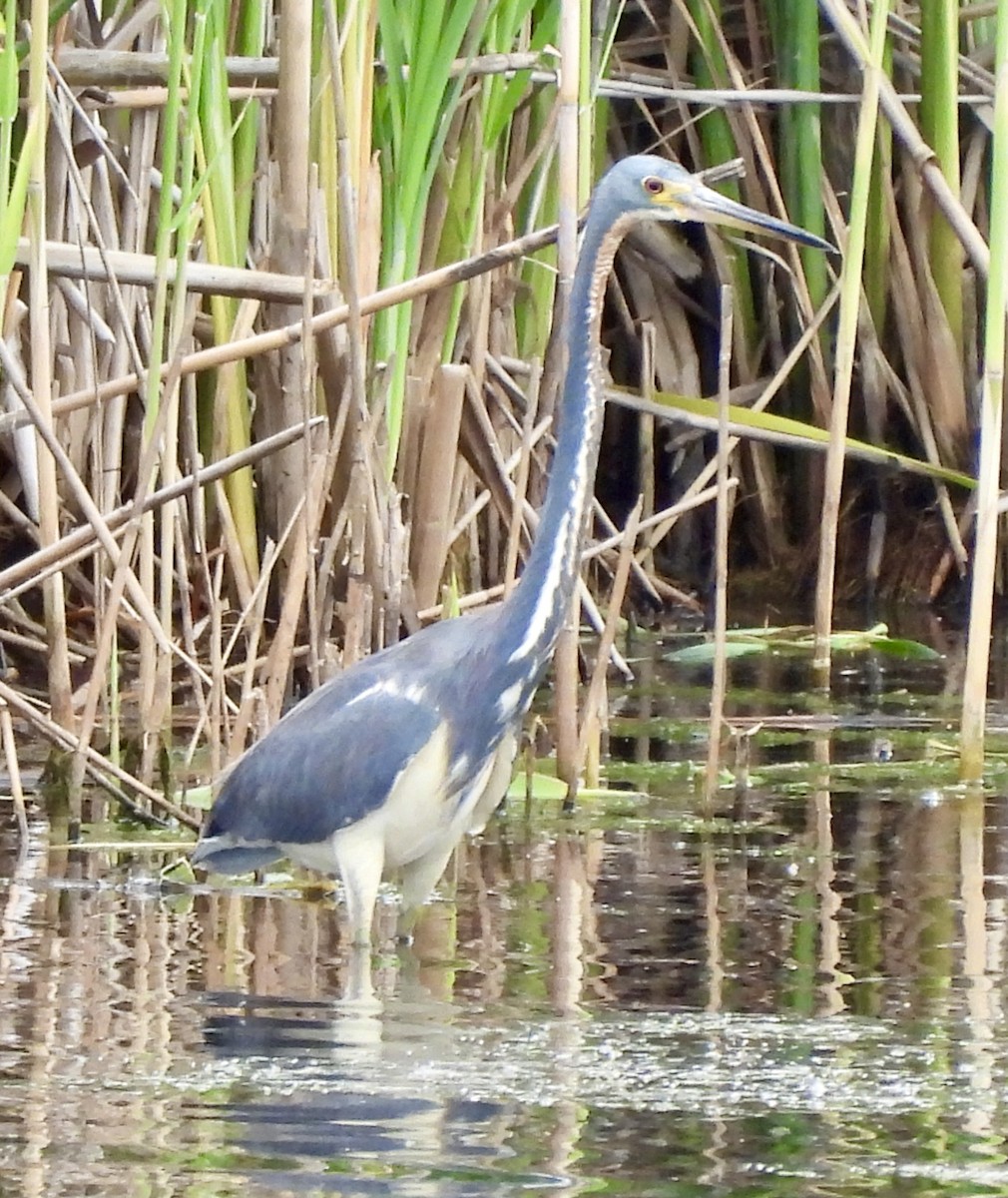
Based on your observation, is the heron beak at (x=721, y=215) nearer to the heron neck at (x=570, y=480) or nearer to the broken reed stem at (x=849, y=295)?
the heron neck at (x=570, y=480)

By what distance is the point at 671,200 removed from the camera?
4.42 meters

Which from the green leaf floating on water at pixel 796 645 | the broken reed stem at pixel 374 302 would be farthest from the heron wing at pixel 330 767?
the green leaf floating on water at pixel 796 645

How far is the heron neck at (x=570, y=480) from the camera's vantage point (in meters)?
4.28

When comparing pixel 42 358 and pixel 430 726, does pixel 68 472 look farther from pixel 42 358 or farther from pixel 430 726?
pixel 430 726

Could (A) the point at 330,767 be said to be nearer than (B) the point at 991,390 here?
Yes

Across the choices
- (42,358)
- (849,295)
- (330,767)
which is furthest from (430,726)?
(849,295)

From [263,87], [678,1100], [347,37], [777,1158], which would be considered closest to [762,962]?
[678,1100]

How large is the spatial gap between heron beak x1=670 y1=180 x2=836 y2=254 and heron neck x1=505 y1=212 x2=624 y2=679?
0.16 meters

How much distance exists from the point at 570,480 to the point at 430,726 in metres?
0.50

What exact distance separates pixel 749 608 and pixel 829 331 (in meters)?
1.06

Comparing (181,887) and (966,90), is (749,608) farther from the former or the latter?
(181,887)

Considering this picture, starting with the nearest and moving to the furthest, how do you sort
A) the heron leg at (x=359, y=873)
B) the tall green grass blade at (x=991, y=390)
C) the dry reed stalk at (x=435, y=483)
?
the heron leg at (x=359, y=873)
the tall green grass blade at (x=991, y=390)
the dry reed stalk at (x=435, y=483)

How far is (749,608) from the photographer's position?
325 inches

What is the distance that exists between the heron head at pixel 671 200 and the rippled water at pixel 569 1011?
1225mm
